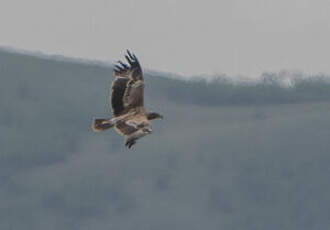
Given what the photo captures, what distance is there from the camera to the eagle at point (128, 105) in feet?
110

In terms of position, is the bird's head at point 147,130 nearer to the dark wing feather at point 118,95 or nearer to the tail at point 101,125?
the tail at point 101,125

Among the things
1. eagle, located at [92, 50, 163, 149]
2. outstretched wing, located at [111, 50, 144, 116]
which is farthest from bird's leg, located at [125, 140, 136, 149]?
outstretched wing, located at [111, 50, 144, 116]

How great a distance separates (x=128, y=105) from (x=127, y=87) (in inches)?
30.7

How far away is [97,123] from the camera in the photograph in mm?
35312

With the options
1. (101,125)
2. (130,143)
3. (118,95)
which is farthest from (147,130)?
(118,95)

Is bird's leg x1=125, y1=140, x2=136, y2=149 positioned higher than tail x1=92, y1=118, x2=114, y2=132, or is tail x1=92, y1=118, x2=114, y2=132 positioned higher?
tail x1=92, y1=118, x2=114, y2=132

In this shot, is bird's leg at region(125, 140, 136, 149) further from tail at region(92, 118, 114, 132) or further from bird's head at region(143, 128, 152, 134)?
tail at region(92, 118, 114, 132)

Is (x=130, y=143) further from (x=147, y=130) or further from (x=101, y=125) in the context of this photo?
(x=101, y=125)

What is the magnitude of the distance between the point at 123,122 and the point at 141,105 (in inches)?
66.1

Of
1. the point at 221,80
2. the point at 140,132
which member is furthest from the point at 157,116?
the point at 221,80

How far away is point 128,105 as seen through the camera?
117 ft

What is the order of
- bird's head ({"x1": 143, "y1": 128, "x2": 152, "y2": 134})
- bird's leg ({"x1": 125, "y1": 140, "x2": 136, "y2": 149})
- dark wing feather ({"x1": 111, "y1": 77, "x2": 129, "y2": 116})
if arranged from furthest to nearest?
1. dark wing feather ({"x1": 111, "y1": 77, "x2": 129, "y2": 116})
2. bird's head ({"x1": 143, "y1": 128, "x2": 152, "y2": 134})
3. bird's leg ({"x1": 125, "y1": 140, "x2": 136, "y2": 149})

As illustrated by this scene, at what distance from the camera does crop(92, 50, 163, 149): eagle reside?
33.6m

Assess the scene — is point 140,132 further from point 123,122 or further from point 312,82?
point 312,82
